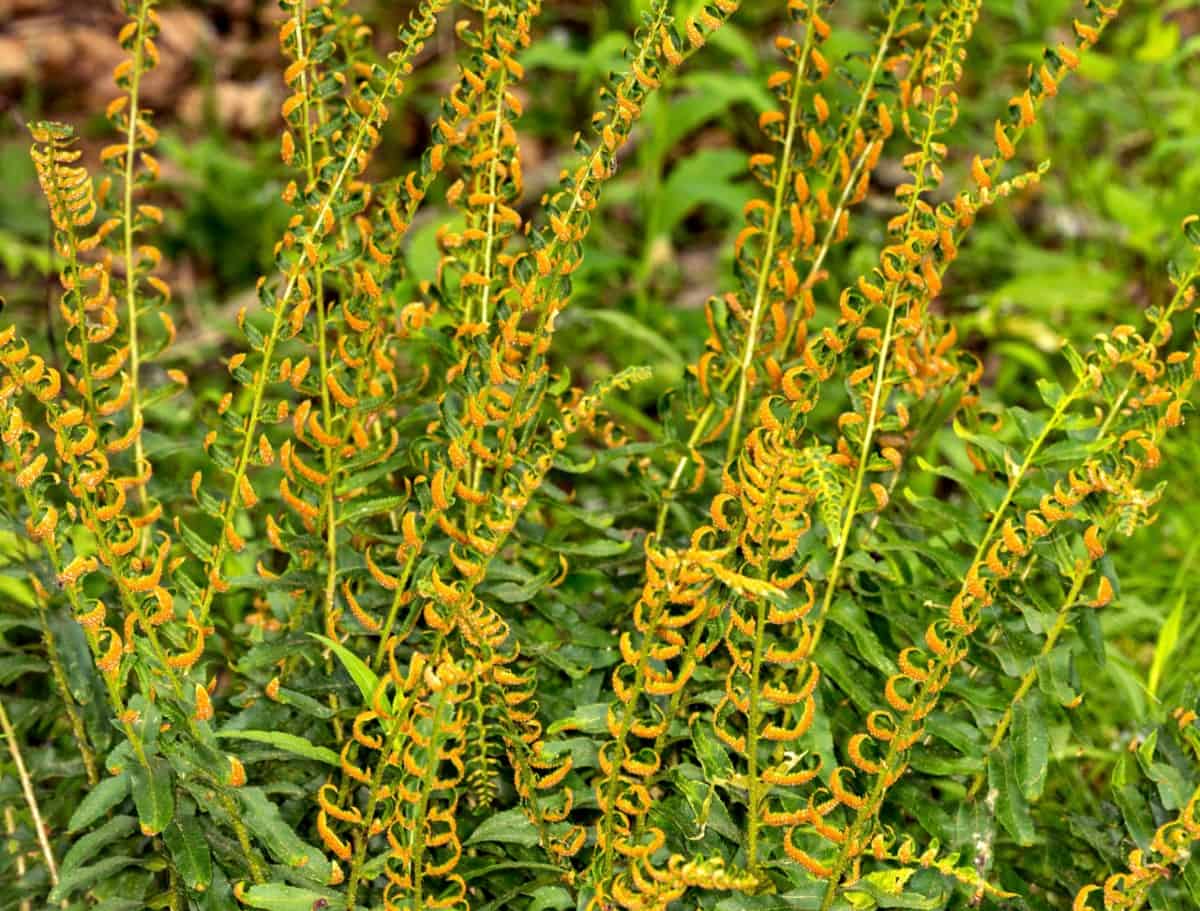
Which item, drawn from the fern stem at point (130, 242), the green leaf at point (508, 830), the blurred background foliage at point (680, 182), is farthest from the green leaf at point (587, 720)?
the blurred background foliage at point (680, 182)

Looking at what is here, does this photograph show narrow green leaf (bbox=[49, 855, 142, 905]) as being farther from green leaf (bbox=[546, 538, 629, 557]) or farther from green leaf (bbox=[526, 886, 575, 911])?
green leaf (bbox=[546, 538, 629, 557])

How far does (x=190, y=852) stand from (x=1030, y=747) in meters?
0.98

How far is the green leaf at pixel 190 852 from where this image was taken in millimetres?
1667

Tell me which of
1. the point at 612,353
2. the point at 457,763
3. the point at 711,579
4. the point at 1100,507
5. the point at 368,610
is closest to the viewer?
the point at 711,579

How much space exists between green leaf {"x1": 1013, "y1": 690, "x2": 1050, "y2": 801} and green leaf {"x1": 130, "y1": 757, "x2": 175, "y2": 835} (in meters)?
0.97

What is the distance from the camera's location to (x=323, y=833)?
1627 millimetres

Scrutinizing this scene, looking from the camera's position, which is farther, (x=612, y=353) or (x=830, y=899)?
(x=612, y=353)

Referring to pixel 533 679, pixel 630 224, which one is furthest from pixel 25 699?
pixel 630 224

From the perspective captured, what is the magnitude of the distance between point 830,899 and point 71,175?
1.14 metres

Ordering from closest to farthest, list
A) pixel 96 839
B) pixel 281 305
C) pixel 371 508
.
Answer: pixel 281 305, pixel 96 839, pixel 371 508

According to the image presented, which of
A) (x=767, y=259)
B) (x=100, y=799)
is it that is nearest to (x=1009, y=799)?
(x=767, y=259)

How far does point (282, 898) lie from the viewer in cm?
163

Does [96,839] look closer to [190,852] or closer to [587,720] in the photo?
[190,852]

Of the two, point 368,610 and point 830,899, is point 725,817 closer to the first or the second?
point 830,899
